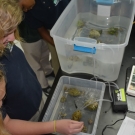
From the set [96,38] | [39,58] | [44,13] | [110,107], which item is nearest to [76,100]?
[110,107]

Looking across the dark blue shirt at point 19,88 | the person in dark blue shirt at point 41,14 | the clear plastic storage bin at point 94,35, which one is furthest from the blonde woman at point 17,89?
the person in dark blue shirt at point 41,14

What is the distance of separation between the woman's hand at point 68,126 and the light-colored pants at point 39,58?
91 cm

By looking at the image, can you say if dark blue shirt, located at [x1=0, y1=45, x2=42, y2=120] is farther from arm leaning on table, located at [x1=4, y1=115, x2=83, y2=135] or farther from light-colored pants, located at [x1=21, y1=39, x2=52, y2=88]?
light-colored pants, located at [x1=21, y1=39, x2=52, y2=88]

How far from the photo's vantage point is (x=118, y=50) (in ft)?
2.74

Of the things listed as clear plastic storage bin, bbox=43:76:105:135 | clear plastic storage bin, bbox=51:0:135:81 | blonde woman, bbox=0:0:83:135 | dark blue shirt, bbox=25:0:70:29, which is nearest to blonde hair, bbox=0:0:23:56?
blonde woman, bbox=0:0:83:135

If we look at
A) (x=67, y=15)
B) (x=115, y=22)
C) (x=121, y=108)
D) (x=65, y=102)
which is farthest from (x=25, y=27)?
(x=121, y=108)

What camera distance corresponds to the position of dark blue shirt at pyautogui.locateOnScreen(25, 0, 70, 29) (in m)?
1.29

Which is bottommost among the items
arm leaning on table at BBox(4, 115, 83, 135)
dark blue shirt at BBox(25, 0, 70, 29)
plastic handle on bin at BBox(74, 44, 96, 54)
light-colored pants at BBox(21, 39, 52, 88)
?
light-colored pants at BBox(21, 39, 52, 88)

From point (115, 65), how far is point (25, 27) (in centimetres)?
78

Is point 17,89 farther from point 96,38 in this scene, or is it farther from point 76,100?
point 96,38

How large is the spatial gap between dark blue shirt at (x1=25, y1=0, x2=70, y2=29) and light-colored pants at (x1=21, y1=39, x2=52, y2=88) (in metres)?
0.25

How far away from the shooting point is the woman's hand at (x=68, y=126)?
761 millimetres

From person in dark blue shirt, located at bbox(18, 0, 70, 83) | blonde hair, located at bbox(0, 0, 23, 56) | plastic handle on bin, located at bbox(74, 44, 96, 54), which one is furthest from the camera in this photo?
person in dark blue shirt, located at bbox(18, 0, 70, 83)

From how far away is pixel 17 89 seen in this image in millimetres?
861
